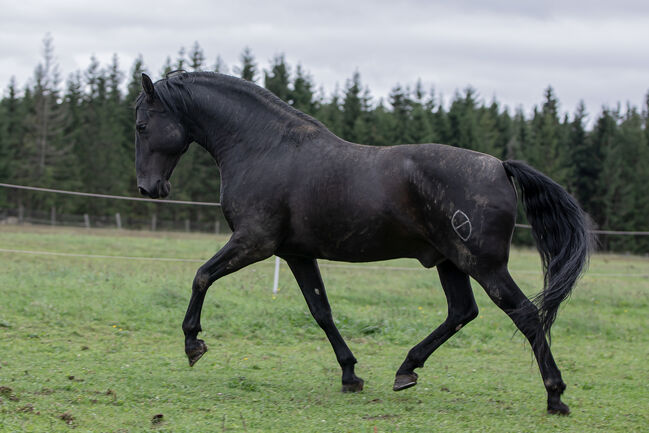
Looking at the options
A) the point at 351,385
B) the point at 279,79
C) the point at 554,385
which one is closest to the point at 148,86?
the point at 351,385

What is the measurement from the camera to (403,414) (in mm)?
4641

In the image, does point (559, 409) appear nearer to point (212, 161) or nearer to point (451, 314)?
point (451, 314)

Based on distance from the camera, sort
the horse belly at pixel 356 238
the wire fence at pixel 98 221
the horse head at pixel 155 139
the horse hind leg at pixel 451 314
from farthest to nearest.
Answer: the wire fence at pixel 98 221, the horse head at pixel 155 139, the horse hind leg at pixel 451 314, the horse belly at pixel 356 238

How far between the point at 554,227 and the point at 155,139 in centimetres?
326

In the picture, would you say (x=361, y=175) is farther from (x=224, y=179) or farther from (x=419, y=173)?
(x=224, y=179)

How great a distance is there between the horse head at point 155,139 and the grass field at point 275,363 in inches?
66.0

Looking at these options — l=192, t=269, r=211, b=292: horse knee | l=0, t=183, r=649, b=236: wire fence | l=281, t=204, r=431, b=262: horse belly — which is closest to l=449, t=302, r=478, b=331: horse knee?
l=281, t=204, r=431, b=262: horse belly

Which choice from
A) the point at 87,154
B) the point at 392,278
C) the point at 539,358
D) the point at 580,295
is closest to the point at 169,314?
the point at 539,358

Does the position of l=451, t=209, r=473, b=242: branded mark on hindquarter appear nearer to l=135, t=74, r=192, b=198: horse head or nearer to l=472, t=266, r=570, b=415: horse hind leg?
l=472, t=266, r=570, b=415: horse hind leg

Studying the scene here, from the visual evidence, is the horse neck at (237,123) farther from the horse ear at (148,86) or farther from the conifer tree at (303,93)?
the conifer tree at (303,93)

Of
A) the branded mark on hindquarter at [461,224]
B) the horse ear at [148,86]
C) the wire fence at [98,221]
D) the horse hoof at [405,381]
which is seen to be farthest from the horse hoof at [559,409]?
the wire fence at [98,221]

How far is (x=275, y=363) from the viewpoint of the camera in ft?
21.6

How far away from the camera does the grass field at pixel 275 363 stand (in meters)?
4.41

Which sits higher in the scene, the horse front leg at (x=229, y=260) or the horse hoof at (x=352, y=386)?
the horse front leg at (x=229, y=260)
